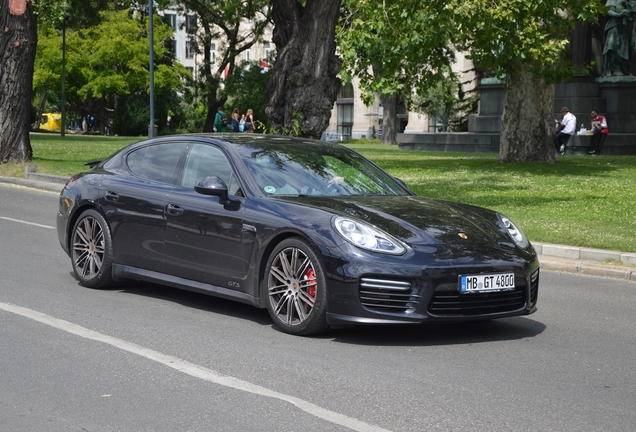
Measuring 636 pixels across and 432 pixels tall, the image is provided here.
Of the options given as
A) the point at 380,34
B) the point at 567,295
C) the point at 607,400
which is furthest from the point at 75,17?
the point at 607,400

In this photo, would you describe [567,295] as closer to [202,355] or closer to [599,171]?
[202,355]

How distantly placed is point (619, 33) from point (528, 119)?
12050mm

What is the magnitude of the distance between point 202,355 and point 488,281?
202cm

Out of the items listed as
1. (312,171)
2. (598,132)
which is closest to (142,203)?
(312,171)

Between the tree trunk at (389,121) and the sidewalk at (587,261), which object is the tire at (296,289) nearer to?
the sidewalk at (587,261)

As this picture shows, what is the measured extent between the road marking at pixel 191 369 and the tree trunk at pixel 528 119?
2026 cm

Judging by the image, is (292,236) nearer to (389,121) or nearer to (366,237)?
(366,237)

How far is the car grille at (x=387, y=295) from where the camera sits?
22.5 feet

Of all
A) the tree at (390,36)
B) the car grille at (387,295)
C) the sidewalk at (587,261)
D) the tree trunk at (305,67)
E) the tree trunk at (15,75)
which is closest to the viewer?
the car grille at (387,295)

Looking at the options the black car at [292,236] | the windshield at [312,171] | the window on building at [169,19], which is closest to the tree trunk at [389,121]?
the window on building at [169,19]

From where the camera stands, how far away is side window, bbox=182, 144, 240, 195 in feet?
26.5

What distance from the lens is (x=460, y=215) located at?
25.4 ft

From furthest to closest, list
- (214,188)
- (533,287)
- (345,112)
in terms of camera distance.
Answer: (345,112) → (214,188) → (533,287)

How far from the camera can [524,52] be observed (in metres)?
22.8
